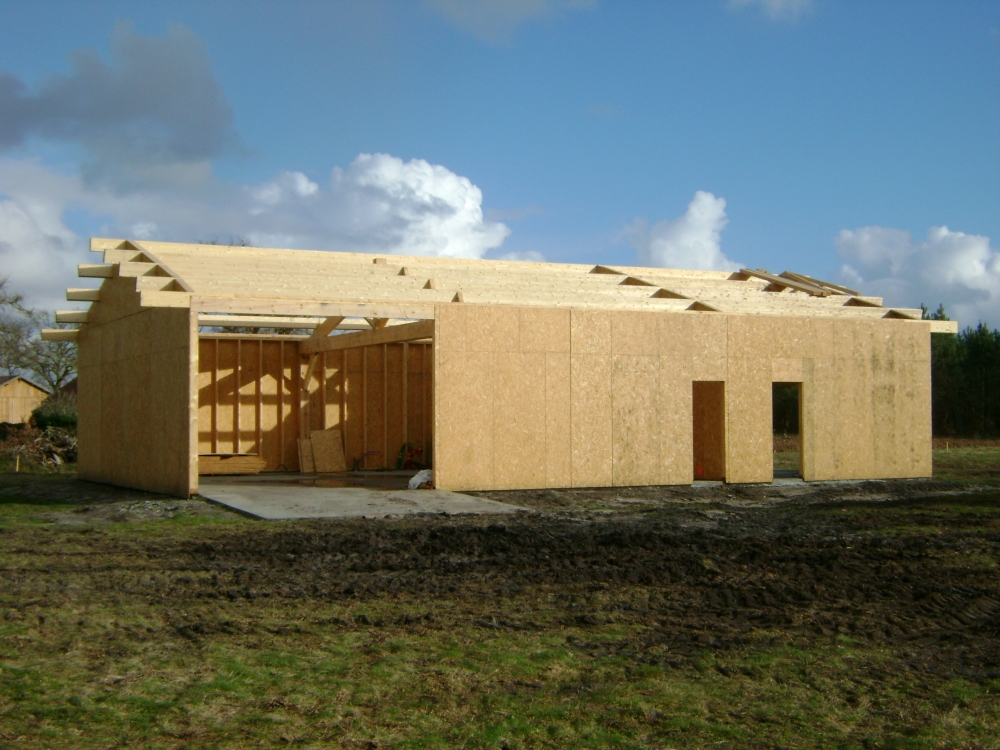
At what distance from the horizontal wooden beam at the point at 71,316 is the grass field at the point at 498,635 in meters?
7.81

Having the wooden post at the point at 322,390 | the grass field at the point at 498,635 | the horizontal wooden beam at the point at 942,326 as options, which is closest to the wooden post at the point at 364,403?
the wooden post at the point at 322,390

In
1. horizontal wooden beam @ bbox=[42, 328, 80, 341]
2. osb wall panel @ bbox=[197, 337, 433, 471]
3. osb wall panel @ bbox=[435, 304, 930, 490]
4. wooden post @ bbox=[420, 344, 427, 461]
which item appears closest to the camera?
osb wall panel @ bbox=[435, 304, 930, 490]

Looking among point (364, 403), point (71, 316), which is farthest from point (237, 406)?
point (71, 316)

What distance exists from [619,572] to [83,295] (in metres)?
12.9

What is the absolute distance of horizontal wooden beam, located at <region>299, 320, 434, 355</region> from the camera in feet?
50.7

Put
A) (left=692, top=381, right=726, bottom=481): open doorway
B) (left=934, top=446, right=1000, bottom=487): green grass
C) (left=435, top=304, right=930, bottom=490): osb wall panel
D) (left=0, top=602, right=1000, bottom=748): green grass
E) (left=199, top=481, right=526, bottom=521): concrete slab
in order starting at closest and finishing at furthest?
(left=0, top=602, right=1000, bottom=748): green grass → (left=199, top=481, right=526, bottom=521): concrete slab → (left=435, top=304, right=930, bottom=490): osb wall panel → (left=692, top=381, right=726, bottom=481): open doorway → (left=934, top=446, right=1000, bottom=487): green grass

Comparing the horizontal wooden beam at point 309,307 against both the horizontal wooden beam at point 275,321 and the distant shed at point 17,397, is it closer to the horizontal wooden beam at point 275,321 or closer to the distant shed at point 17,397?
the horizontal wooden beam at point 275,321

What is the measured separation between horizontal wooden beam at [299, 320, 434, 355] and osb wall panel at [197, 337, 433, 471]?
25.4 inches

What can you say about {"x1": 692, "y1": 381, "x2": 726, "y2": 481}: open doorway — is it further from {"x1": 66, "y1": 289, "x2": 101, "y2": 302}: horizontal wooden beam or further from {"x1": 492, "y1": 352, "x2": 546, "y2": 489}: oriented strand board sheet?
{"x1": 66, "y1": 289, "x2": 101, "y2": 302}: horizontal wooden beam

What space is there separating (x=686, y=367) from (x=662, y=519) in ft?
15.3

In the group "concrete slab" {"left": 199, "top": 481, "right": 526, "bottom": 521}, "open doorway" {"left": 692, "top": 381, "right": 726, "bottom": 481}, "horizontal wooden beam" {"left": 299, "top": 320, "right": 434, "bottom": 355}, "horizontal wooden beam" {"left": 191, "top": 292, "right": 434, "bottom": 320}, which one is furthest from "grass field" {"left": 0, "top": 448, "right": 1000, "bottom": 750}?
"open doorway" {"left": 692, "top": 381, "right": 726, "bottom": 481}

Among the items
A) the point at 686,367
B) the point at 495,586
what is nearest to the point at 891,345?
the point at 686,367

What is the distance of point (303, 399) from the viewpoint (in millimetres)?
19609

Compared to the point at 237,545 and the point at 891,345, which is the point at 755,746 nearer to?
the point at 237,545
